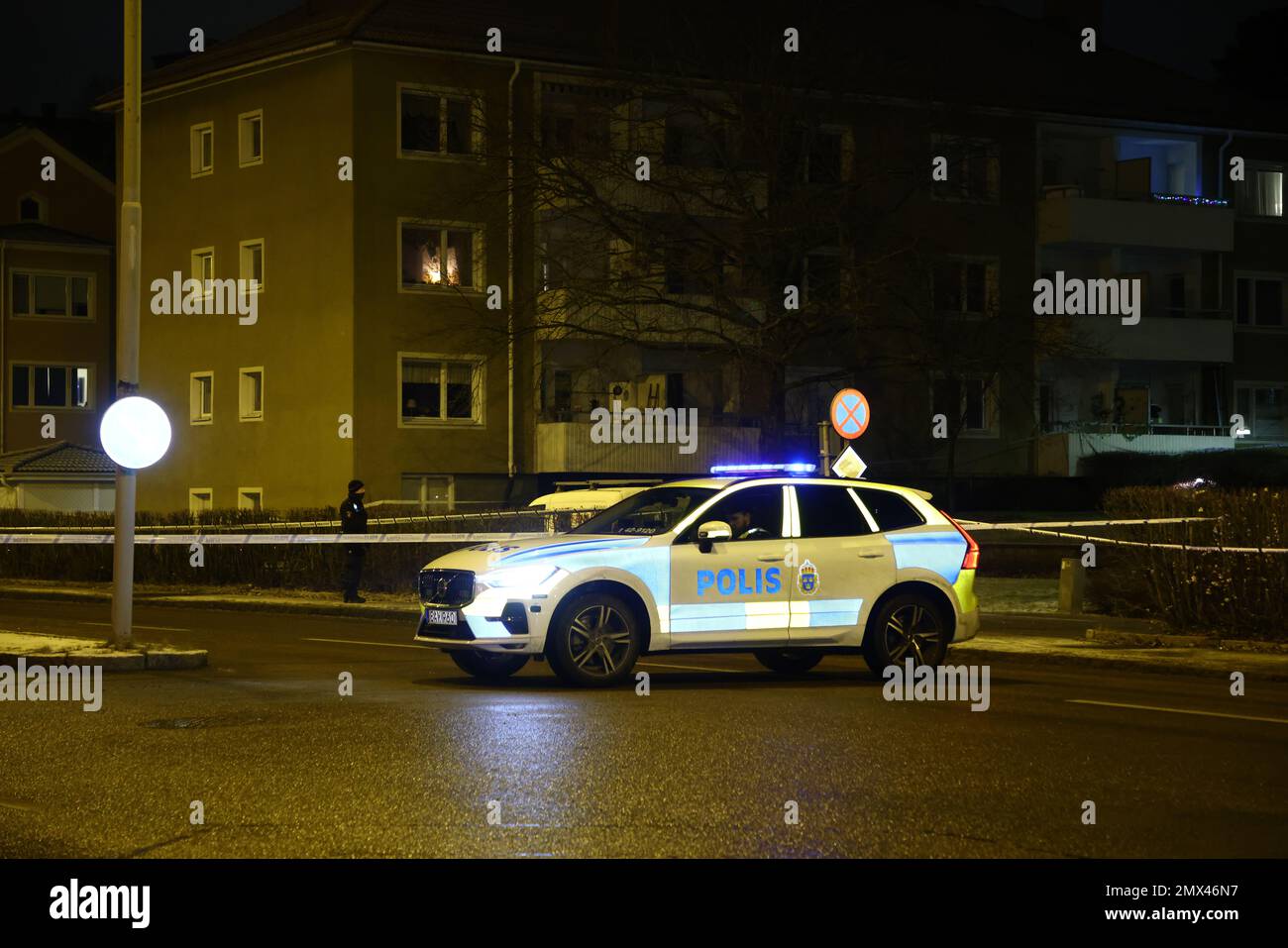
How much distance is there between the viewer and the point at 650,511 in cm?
1582

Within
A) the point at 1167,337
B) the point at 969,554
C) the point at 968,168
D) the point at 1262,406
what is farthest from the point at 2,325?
the point at 969,554

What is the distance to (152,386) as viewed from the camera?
48594 mm

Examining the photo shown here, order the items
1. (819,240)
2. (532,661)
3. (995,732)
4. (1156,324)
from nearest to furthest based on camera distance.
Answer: (995,732), (532,661), (819,240), (1156,324)

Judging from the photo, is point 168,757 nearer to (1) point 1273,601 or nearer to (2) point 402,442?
(1) point 1273,601

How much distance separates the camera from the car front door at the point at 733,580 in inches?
591

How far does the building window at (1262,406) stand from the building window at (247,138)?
89.4 feet

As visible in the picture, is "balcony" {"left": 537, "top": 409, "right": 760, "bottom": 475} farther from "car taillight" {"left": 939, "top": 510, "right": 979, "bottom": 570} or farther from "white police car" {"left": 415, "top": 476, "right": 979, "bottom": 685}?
"white police car" {"left": 415, "top": 476, "right": 979, "bottom": 685}

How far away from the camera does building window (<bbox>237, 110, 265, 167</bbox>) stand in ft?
150

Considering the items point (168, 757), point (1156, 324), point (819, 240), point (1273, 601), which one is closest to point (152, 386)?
point (819, 240)

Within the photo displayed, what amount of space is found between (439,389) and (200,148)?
908cm

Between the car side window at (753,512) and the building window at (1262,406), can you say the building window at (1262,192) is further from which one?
the car side window at (753,512)

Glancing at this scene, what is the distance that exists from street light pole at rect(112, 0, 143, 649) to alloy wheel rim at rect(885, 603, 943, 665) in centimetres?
678

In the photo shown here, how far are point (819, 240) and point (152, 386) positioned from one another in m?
20.6

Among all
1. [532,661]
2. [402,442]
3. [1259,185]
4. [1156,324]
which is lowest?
[532,661]
